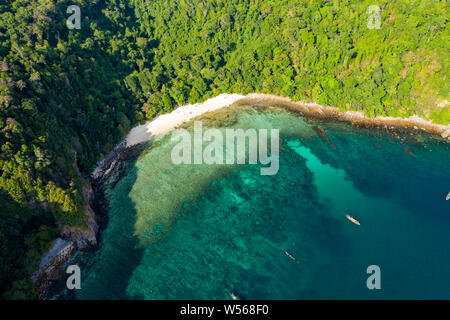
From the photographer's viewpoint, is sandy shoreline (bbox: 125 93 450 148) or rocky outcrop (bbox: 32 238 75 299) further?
sandy shoreline (bbox: 125 93 450 148)

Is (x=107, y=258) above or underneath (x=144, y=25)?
underneath

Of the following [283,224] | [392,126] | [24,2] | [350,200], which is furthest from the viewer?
[24,2]

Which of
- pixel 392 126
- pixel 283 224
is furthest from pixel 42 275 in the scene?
pixel 392 126

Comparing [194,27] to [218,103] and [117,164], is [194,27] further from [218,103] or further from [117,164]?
[117,164]

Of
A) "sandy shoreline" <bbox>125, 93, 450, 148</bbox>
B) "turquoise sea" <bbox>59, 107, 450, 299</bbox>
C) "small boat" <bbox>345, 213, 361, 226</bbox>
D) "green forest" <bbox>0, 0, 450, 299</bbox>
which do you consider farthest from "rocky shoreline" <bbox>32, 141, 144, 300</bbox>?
"small boat" <bbox>345, 213, 361, 226</bbox>

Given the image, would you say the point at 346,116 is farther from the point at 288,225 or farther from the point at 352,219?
the point at 288,225

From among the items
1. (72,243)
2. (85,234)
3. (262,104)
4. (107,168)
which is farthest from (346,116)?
(72,243)

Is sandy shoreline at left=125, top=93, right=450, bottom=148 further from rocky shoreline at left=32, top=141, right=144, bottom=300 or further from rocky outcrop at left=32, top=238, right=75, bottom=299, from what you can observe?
rocky outcrop at left=32, top=238, right=75, bottom=299

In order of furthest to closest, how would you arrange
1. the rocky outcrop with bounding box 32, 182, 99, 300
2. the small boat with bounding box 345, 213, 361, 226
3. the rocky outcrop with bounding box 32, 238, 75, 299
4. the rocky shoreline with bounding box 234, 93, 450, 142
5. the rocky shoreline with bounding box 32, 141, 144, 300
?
the rocky shoreline with bounding box 234, 93, 450, 142 → the small boat with bounding box 345, 213, 361, 226 → the rocky shoreline with bounding box 32, 141, 144, 300 → the rocky outcrop with bounding box 32, 182, 99, 300 → the rocky outcrop with bounding box 32, 238, 75, 299
